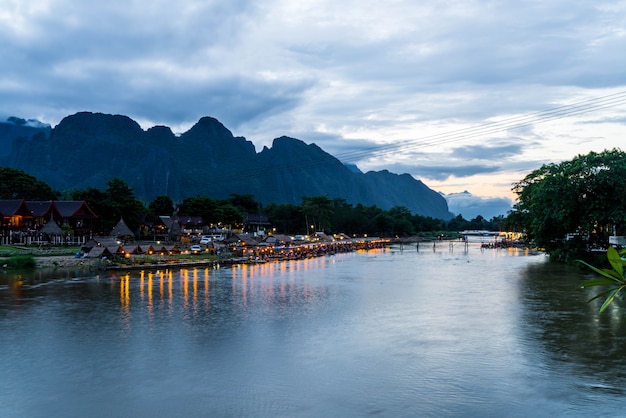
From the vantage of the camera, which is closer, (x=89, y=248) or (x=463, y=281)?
(x=463, y=281)

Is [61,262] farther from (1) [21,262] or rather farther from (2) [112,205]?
(2) [112,205]

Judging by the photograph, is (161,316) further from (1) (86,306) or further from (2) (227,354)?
(2) (227,354)

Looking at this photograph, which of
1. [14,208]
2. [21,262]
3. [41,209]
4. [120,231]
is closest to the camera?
[21,262]

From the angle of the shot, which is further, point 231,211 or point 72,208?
point 231,211

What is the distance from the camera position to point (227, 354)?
1534cm

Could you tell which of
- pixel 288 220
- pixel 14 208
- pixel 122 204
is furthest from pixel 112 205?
pixel 288 220

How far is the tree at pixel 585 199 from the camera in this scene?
32.3 meters

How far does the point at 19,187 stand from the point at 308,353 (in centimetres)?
6463

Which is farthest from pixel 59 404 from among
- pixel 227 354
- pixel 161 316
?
pixel 161 316

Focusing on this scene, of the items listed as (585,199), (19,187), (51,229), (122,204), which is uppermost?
(19,187)

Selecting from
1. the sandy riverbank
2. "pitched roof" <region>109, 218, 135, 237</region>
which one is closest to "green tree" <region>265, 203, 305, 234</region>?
"pitched roof" <region>109, 218, 135, 237</region>

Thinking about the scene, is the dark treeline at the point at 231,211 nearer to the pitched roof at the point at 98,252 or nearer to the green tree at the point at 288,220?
the green tree at the point at 288,220

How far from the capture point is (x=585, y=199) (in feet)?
112

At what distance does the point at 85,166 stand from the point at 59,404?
178363mm
